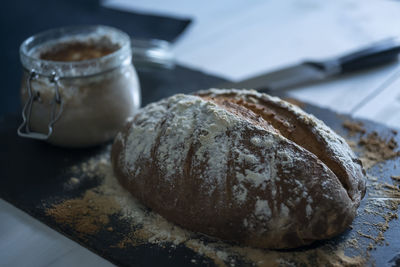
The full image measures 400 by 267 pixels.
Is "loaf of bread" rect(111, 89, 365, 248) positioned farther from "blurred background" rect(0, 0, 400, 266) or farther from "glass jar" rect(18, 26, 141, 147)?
"blurred background" rect(0, 0, 400, 266)

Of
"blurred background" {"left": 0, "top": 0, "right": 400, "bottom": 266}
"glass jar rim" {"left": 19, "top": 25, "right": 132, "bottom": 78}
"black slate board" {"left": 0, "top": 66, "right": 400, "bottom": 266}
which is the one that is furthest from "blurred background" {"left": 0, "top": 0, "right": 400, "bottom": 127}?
"glass jar rim" {"left": 19, "top": 25, "right": 132, "bottom": 78}

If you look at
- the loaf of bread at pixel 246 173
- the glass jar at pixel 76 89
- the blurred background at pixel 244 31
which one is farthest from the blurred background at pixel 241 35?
the loaf of bread at pixel 246 173

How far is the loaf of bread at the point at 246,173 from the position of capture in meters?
0.90

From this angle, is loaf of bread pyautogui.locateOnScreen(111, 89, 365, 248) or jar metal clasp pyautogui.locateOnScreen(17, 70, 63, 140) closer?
loaf of bread pyautogui.locateOnScreen(111, 89, 365, 248)

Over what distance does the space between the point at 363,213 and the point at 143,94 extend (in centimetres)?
94

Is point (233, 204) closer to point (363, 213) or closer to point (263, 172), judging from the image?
point (263, 172)

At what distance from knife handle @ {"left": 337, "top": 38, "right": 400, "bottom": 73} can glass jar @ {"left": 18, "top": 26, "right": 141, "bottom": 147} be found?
853 millimetres

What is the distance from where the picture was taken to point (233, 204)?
92 centimetres

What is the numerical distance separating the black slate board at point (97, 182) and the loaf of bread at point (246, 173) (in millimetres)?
77

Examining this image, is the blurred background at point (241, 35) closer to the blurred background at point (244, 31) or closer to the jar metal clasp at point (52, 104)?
the blurred background at point (244, 31)

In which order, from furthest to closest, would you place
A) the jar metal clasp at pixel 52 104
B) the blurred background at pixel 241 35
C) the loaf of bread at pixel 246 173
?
the blurred background at pixel 241 35, the jar metal clasp at pixel 52 104, the loaf of bread at pixel 246 173

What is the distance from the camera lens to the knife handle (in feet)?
5.55

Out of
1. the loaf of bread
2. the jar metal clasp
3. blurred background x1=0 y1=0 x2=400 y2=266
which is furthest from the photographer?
blurred background x1=0 y1=0 x2=400 y2=266

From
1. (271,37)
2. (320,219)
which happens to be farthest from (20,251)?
(271,37)
